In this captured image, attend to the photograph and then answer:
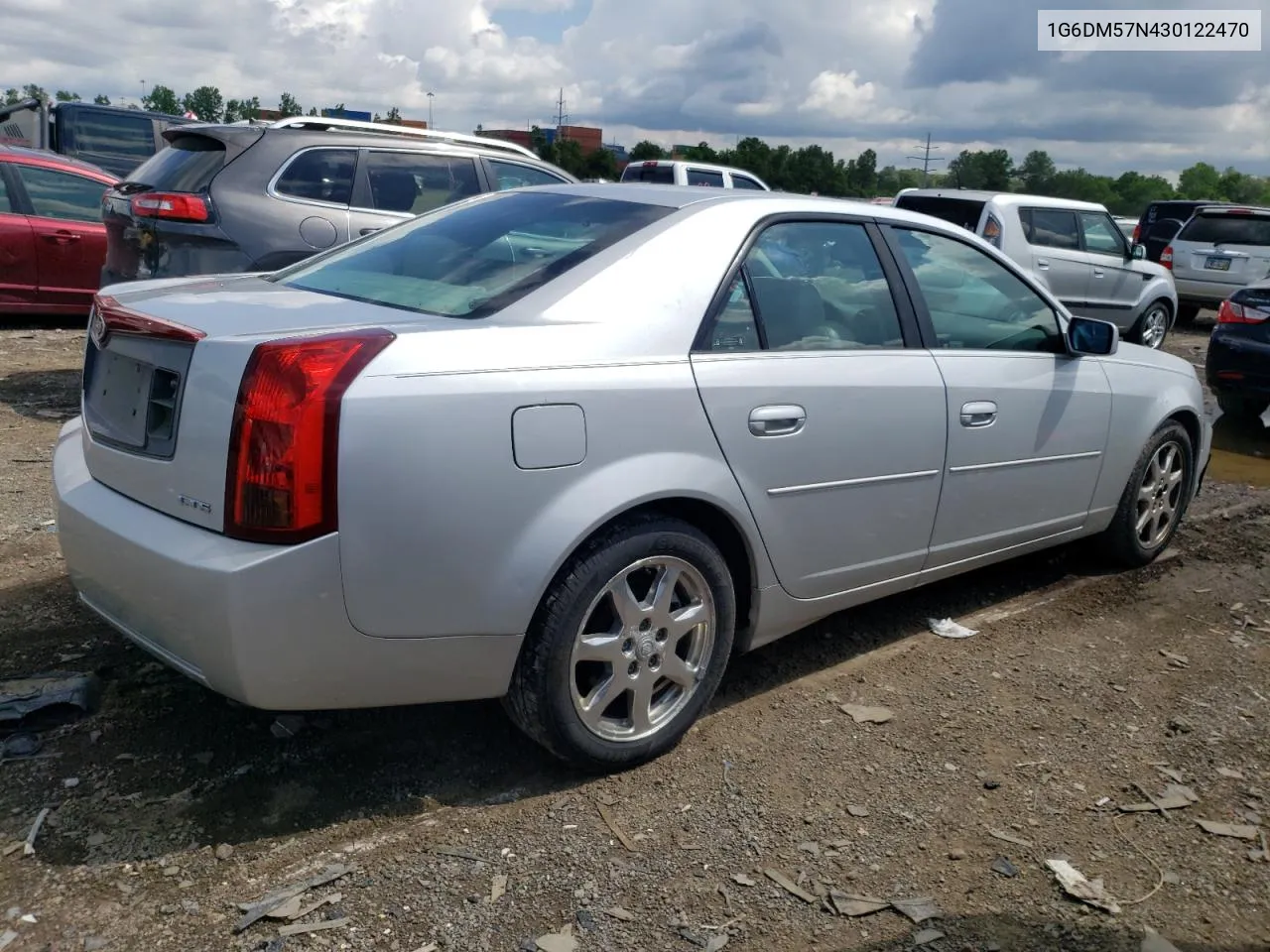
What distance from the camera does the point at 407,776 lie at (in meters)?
3.23

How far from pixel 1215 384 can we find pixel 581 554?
7.77 m

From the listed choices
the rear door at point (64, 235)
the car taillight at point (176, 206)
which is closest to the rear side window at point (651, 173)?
the rear door at point (64, 235)

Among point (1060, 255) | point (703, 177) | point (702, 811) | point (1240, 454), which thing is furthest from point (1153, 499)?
point (703, 177)

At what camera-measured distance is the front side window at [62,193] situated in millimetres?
9727

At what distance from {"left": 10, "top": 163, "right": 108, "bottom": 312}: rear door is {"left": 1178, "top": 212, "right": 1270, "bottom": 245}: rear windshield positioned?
1446 centimetres

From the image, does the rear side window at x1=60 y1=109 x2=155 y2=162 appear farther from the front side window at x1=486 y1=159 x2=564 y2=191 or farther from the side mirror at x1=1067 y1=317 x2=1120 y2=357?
the side mirror at x1=1067 y1=317 x2=1120 y2=357

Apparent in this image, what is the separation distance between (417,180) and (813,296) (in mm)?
4615

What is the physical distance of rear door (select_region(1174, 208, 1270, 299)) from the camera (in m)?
16.3

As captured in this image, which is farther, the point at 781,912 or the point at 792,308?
the point at 792,308

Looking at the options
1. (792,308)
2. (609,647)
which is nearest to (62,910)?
(609,647)

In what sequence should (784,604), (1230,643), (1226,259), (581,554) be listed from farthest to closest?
(1226,259) → (1230,643) → (784,604) → (581,554)

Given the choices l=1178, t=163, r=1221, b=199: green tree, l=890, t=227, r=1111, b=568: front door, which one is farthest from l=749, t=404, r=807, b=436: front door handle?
l=1178, t=163, r=1221, b=199: green tree

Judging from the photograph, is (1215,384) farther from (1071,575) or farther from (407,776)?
(407,776)

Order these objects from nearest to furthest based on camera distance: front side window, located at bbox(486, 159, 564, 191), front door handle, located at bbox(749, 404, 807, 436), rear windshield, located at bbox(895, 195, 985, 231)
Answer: front door handle, located at bbox(749, 404, 807, 436), front side window, located at bbox(486, 159, 564, 191), rear windshield, located at bbox(895, 195, 985, 231)
